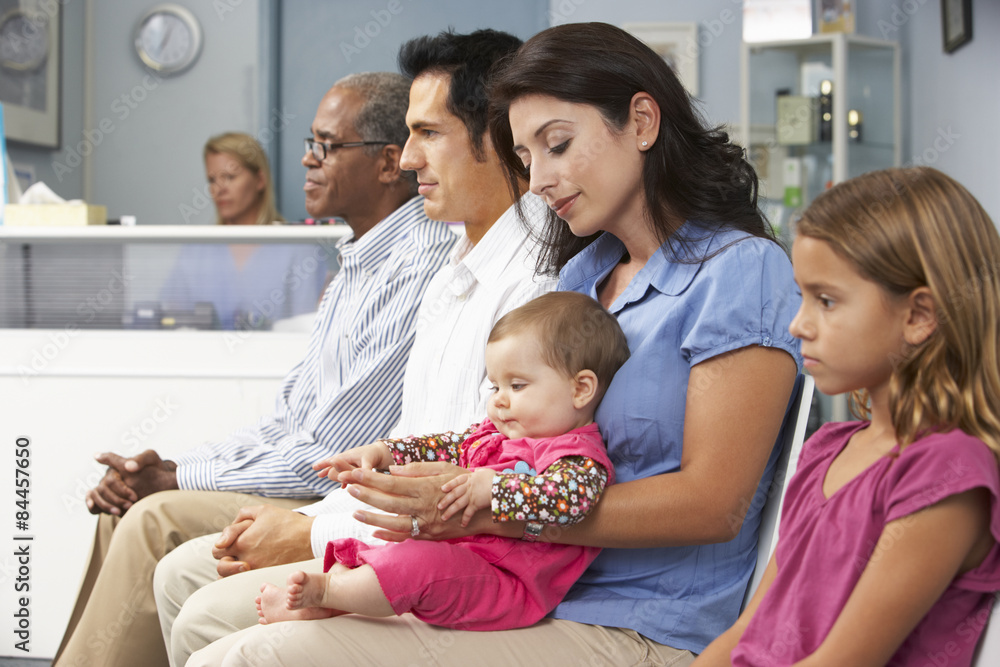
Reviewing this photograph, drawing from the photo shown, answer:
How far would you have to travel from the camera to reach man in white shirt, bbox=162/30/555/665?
1.33 metres

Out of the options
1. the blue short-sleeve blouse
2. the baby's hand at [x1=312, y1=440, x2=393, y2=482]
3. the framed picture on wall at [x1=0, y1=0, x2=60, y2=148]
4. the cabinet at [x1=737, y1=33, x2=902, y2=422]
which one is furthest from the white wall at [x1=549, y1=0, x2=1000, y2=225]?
the framed picture on wall at [x1=0, y1=0, x2=60, y2=148]

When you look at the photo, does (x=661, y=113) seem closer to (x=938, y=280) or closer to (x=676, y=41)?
(x=938, y=280)

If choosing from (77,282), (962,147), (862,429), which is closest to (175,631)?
(862,429)

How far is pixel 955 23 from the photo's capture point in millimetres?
3371

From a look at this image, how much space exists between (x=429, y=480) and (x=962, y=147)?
124 inches

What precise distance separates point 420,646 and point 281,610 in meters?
0.18

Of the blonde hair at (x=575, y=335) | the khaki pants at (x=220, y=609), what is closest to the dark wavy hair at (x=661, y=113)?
the blonde hair at (x=575, y=335)

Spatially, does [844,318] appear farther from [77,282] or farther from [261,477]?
[77,282]

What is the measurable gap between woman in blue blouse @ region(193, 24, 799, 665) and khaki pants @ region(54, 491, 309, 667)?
76 centimetres

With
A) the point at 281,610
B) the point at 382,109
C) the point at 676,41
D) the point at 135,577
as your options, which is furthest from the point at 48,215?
the point at 676,41

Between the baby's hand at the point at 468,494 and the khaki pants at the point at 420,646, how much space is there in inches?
5.7

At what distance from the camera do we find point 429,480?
3.26 feet

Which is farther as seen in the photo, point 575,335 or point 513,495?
point 575,335

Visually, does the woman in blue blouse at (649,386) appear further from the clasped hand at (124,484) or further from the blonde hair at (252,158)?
the blonde hair at (252,158)
